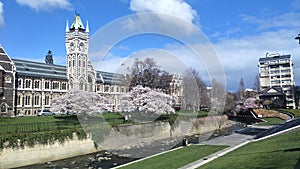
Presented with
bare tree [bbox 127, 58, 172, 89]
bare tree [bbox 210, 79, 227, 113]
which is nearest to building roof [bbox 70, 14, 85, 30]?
bare tree [bbox 210, 79, 227, 113]

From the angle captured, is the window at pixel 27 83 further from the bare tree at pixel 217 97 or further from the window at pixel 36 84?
the bare tree at pixel 217 97

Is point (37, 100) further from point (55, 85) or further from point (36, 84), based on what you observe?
point (55, 85)

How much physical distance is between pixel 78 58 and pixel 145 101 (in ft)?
146

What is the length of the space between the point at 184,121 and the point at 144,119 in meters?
6.40

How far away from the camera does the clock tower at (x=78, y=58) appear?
2872 inches

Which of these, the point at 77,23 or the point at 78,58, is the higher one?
the point at 77,23

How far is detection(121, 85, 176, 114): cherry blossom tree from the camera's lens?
3665 centimetres

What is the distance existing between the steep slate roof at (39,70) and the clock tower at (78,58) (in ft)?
7.63

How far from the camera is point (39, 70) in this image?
214ft

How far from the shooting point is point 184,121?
130 ft

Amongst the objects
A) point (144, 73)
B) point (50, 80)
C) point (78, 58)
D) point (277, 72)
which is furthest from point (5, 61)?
point (277, 72)

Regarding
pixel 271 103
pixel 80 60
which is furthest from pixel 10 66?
pixel 271 103

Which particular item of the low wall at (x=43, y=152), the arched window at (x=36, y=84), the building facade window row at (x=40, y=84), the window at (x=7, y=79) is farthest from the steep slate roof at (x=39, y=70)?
the low wall at (x=43, y=152)

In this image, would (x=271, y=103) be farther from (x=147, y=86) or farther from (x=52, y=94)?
(x=52, y=94)
